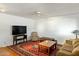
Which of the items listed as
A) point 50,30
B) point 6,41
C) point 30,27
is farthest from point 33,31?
point 6,41

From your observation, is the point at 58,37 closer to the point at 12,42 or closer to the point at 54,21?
the point at 54,21

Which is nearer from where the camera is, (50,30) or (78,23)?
(78,23)

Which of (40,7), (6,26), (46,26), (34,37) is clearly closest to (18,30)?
(6,26)

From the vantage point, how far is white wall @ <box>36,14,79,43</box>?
4.88 m

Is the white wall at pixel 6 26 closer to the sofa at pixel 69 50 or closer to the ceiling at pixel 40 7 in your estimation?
the ceiling at pixel 40 7

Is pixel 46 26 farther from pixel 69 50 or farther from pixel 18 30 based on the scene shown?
pixel 69 50

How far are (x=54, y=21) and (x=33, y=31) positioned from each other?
94.0 inches

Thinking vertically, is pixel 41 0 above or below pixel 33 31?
above

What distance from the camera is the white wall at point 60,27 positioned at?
4.88m

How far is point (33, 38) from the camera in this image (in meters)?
6.50

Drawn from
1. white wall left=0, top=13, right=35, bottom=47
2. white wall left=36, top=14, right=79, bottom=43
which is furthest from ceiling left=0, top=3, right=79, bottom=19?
white wall left=36, top=14, right=79, bottom=43

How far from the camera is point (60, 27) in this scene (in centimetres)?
548

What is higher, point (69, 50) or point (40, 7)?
point (40, 7)

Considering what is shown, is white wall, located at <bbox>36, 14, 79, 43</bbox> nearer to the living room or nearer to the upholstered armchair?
the living room
